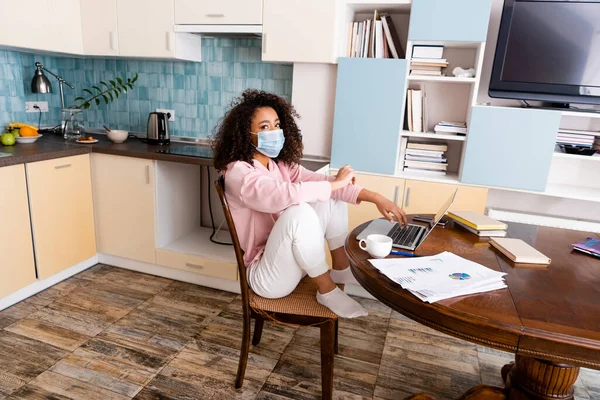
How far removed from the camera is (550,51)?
222 cm

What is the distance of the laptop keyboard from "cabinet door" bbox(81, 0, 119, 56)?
2.26 meters

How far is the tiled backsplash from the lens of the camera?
9.25ft

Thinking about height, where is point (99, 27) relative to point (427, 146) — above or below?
above

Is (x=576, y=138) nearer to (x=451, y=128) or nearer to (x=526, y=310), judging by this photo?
(x=451, y=128)

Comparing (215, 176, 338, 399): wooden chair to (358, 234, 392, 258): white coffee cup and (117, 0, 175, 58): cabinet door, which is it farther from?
(117, 0, 175, 58): cabinet door

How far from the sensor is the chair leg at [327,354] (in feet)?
5.14

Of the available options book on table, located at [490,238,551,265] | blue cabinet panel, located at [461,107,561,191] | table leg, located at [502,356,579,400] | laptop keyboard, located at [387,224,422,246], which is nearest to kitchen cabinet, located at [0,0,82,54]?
laptop keyboard, located at [387,224,422,246]

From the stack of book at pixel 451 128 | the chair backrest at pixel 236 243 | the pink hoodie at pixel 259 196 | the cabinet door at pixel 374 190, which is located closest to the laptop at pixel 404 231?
the pink hoodie at pixel 259 196

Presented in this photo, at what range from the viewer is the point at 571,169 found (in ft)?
8.25

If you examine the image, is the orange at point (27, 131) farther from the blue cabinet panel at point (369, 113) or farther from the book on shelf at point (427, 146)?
the book on shelf at point (427, 146)

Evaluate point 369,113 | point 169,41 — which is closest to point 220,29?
point 169,41

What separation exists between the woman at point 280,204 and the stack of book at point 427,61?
923mm

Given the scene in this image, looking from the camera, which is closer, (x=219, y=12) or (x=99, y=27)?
(x=219, y=12)

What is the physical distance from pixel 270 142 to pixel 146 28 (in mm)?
1511
